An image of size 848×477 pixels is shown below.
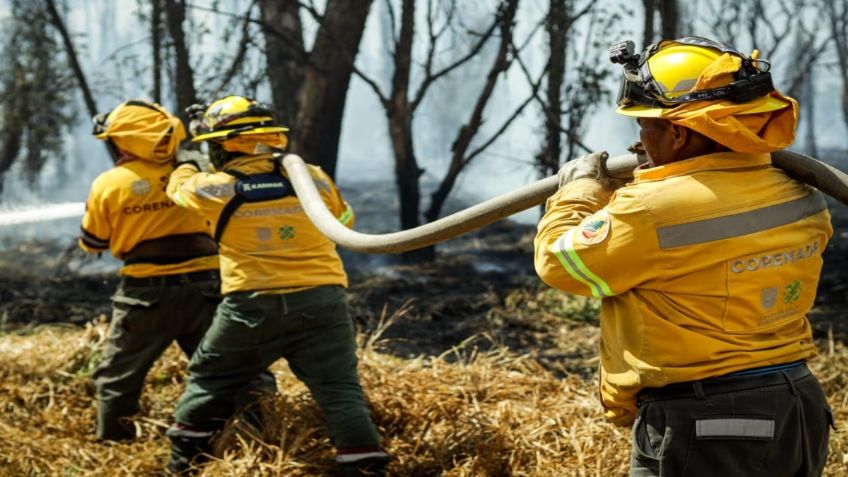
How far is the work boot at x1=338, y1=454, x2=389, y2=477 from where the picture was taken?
3.96m

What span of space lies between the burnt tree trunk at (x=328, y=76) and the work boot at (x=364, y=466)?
17.9ft

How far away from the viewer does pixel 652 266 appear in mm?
2320

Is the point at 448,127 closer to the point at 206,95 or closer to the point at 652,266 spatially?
the point at 206,95

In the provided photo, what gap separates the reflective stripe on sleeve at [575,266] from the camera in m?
2.36

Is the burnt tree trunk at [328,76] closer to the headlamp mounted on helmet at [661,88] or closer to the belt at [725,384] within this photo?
the headlamp mounted on helmet at [661,88]

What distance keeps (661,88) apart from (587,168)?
1.26 feet

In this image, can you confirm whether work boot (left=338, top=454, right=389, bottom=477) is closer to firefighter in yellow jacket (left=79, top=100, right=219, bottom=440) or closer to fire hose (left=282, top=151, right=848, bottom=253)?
fire hose (left=282, top=151, right=848, bottom=253)

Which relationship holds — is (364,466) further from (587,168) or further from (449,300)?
(449,300)

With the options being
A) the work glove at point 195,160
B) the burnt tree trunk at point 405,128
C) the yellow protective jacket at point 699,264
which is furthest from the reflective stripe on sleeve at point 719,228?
the burnt tree trunk at point 405,128

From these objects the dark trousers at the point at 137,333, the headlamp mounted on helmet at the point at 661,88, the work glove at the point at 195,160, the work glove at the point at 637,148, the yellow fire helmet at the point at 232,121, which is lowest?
the dark trousers at the point at 137,333

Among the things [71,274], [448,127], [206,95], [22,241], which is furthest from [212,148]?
[448,127]

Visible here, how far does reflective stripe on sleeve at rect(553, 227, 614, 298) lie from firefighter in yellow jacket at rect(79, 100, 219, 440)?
9.30ft

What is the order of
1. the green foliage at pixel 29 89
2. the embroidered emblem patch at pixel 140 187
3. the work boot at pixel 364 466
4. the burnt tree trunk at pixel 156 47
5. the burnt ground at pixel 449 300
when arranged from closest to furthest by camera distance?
1. the work boot at pixel 364 466
2. the embroidered emblem patch at pixel 140 187
3. the burnt ground at pixel 449 300
4. the burnt tree trunk at pixel 156 47
5. the green foliage at pixel 29 89

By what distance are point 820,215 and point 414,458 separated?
7.60 ft
